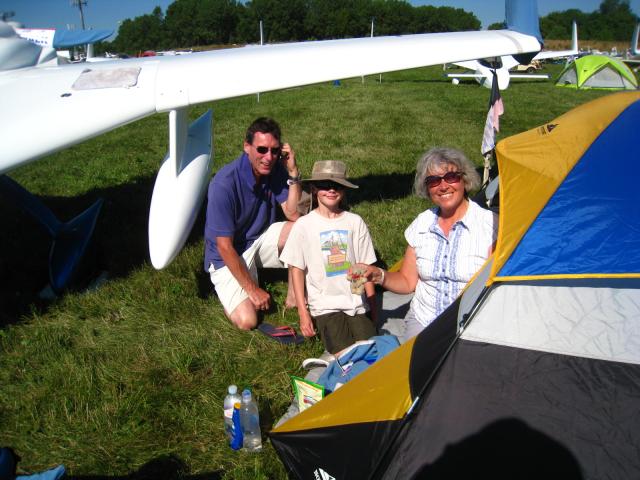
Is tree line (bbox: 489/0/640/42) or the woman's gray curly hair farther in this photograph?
tree line (bbox: 489/0/640/42)

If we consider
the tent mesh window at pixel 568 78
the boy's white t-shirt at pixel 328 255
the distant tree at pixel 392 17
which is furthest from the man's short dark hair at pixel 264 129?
the distant tree at pixel 392 17

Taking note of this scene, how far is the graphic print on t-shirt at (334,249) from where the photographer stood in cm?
325

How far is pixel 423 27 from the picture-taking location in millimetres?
89125

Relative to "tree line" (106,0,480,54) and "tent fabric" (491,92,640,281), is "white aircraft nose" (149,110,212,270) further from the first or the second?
"tree line" (106,0,480,54)

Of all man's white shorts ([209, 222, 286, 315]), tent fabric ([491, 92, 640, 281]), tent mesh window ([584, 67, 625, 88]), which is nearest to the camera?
tent fabric ([491, 92, 640, 281])

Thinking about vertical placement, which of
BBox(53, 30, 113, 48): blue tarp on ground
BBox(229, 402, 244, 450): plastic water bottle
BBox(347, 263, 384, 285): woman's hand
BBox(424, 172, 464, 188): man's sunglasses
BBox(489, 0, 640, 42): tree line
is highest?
BBox(489, 0, 640, 42): tree line

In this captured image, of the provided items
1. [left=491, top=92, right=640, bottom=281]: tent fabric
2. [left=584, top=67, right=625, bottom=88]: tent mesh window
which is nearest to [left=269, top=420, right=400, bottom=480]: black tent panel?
[left=491, top=92, right=640, bottom=281]: tent fabric

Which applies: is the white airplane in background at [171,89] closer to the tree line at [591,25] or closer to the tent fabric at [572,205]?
the tent fabric at [572,205]

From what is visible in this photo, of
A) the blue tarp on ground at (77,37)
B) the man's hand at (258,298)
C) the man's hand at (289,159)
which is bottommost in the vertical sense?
the man's hand at (258,298)

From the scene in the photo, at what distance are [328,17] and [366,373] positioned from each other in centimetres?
9325

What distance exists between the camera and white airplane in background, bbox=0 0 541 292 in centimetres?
351

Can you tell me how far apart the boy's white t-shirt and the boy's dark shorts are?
4 centimetres

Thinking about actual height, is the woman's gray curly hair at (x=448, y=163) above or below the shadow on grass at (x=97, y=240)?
above

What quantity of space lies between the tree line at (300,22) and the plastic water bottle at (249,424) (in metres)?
86.4
